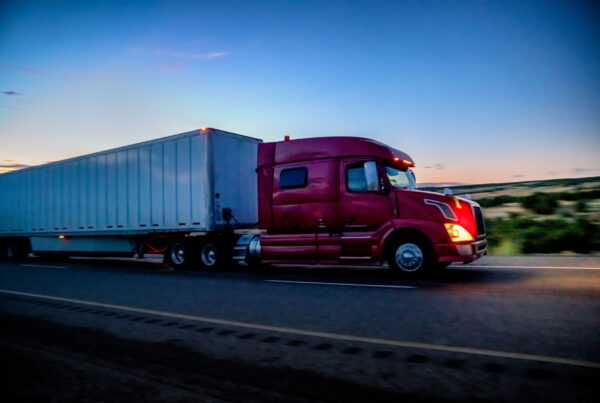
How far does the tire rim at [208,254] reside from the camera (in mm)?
11484

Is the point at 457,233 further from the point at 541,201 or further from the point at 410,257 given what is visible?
the point at 541,201

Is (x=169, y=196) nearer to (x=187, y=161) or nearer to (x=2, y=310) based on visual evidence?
(x=187, y=161)

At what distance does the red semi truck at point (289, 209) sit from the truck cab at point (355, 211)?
0.02m

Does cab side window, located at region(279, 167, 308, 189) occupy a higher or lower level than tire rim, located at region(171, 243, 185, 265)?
higher

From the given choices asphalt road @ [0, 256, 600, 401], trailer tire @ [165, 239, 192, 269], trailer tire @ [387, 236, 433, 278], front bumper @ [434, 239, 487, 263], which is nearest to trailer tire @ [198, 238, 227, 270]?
trailer tire @ [165, 239, 192, 269]

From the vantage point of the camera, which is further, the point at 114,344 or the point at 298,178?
the point at 298,178

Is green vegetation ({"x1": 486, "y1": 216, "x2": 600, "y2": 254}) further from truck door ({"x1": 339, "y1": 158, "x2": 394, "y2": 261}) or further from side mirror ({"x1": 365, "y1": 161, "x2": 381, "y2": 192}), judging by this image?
side mirror ({"x1": 365, "y1": 161, "x2": 381, "y2": 192})

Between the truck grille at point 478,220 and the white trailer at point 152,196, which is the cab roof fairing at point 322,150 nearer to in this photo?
the white trailer at point 152,196

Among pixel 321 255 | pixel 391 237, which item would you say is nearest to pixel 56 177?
pixel 321 255

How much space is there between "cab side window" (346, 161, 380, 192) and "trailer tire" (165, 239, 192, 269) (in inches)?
210

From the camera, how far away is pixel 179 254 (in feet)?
39.7

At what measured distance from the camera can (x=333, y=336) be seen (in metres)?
4.28

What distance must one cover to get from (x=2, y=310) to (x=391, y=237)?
694 centimetres

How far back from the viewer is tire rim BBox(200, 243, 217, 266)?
11.5m
